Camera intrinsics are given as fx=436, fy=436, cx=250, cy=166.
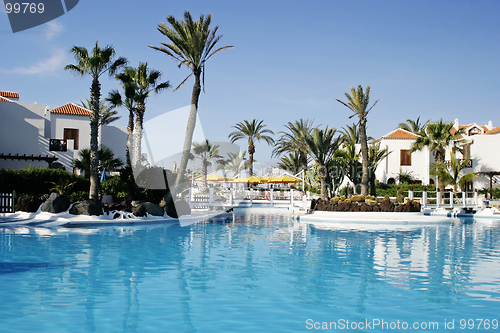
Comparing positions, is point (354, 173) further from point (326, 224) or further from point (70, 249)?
point (70, 249)

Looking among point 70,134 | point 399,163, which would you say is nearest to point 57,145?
point 70,134

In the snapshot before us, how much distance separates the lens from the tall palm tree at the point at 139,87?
25.2 m

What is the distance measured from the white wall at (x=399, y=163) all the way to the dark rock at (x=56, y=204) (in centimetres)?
3548

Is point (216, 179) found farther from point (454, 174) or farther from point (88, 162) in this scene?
point (454, 174)

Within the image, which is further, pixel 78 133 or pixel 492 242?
pixel 78 133

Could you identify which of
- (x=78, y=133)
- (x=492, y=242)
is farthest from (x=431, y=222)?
(x=78, y=133)

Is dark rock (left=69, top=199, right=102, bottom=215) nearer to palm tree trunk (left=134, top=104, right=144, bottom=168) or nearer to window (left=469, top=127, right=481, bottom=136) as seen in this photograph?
palm tree trunk (left=134, top=104, right=144, bottom=168)

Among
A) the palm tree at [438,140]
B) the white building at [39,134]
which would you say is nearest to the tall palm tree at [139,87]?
the white building at [39,134]

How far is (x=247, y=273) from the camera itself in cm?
898

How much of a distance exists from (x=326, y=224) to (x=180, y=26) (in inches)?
499

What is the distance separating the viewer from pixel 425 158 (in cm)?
4631

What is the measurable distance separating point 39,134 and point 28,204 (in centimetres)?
1450

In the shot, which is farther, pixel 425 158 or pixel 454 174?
pixel 425 158

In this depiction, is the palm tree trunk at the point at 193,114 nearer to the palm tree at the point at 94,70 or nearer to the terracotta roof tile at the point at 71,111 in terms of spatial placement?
the palm tree at the point at 94,70
